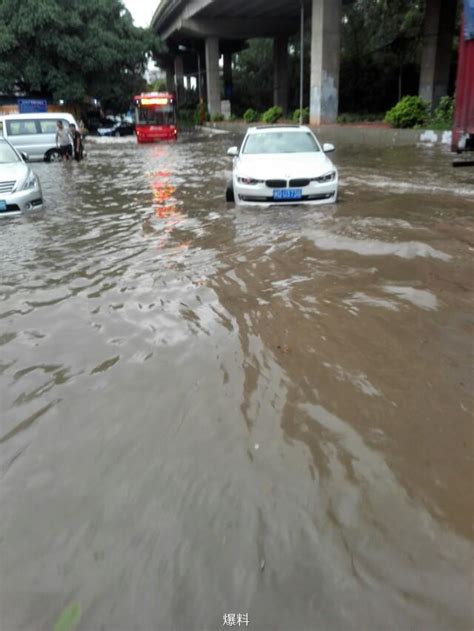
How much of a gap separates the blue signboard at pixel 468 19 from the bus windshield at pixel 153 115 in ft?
79.4

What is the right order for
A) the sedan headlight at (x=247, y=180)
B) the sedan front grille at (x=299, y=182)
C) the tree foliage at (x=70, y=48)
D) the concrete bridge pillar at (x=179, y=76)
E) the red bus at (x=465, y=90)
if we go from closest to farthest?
the sedan front grille at (x=299, y=182) → the sedan headlight at (x=247, y=180) → the red bus at (x=465, y=90) → the tree foliage at (x=70, y=48) → the concrete bridge pillar at (x=179, y=76)

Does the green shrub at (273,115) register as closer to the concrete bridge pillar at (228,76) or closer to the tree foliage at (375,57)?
the tree foliage at (375,57)

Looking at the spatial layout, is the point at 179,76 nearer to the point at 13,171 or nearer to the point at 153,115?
the point at 153,115

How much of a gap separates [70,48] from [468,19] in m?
32.8

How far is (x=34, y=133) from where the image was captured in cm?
1848

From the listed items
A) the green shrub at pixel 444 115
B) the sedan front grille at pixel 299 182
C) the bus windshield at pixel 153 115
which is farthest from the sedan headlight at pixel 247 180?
the bus windshield at pixel 153 115

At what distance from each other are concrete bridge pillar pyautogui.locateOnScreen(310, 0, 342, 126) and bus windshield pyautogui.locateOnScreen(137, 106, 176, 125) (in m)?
9.93

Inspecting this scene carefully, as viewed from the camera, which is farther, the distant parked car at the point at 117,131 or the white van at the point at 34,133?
the distant parked car at the point at 117,131

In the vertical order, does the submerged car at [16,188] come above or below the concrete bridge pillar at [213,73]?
below

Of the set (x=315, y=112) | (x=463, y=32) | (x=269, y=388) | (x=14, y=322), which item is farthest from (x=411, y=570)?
(x=315, y=112)

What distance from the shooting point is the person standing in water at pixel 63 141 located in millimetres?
17734

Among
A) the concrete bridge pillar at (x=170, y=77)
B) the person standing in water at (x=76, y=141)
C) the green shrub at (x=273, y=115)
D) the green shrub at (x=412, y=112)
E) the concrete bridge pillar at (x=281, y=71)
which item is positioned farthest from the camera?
the concrete bridge pillar at (x=170, y=77)

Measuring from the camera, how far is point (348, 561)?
2.09 m

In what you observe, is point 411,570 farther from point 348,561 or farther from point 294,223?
point 294,223
